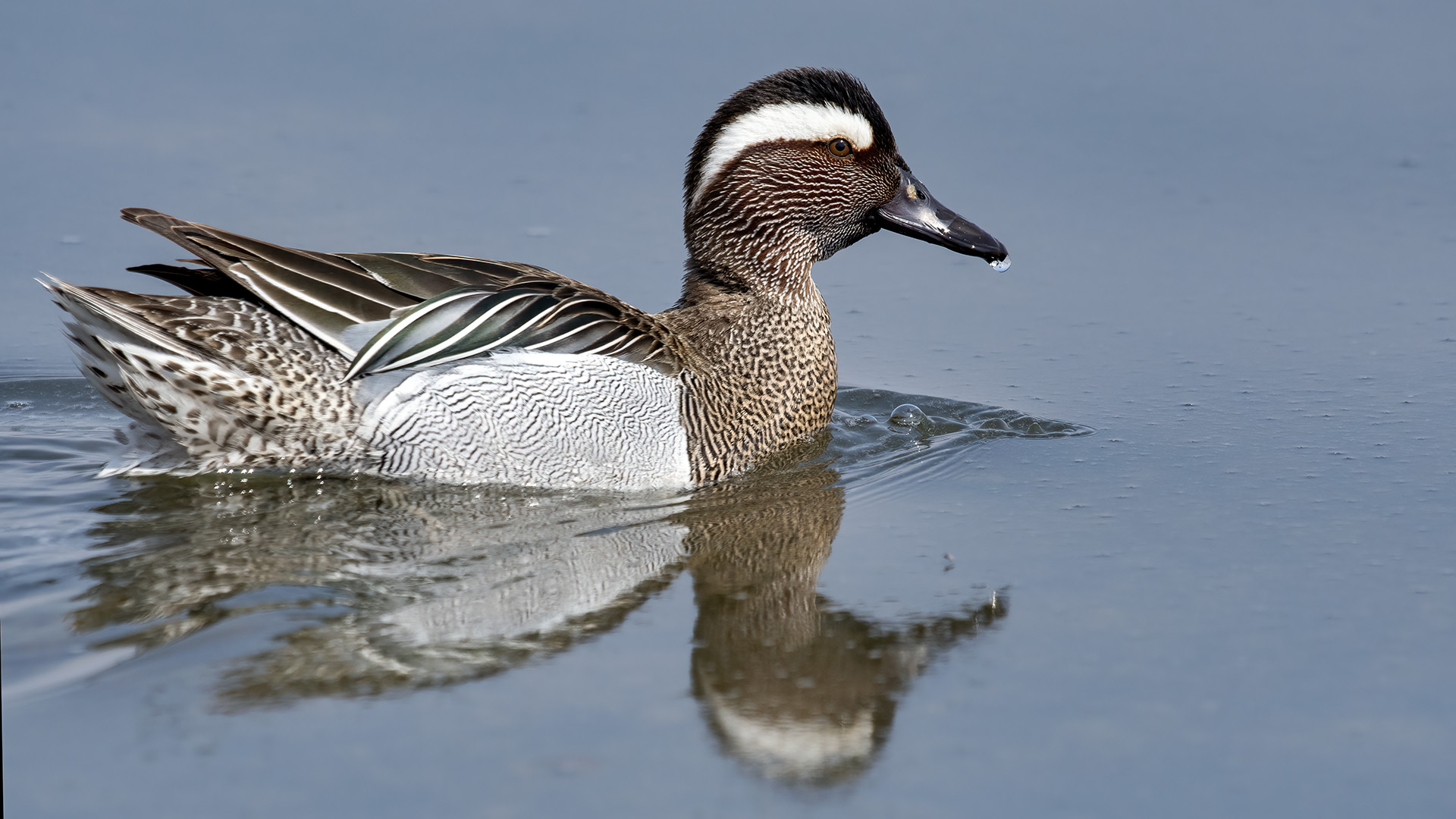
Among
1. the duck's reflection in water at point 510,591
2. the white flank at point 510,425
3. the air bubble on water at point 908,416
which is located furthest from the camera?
the air bubble on water at point 908,416

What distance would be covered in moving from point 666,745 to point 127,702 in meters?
1.47

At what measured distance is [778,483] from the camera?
21.3ft

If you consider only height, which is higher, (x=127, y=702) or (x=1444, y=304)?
(x=1444, y=304)

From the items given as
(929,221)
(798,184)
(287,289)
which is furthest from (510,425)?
(929,221)

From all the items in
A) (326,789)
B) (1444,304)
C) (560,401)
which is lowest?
(326,789)

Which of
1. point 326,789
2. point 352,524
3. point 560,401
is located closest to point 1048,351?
point 560,401

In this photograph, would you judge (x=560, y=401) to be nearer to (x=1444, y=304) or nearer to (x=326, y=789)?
(x=326, y=789)

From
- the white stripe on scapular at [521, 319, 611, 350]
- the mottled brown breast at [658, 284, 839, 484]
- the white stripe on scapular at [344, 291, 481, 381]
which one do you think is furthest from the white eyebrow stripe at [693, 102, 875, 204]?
the white stripe on scapular at [344, 291, 481, 381]

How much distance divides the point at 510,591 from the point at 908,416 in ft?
8.83

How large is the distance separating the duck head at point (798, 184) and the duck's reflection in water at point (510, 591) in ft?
4.20

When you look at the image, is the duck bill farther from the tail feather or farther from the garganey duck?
the tail feather

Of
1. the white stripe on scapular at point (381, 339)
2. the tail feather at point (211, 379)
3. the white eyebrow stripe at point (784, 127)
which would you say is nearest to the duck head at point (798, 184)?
the white eyebrow stripe at point (784, 127)

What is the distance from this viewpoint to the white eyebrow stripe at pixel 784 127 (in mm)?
6922

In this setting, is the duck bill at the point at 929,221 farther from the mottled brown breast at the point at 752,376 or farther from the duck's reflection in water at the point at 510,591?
Result: the duck's reflection in water at the point at 510,591
